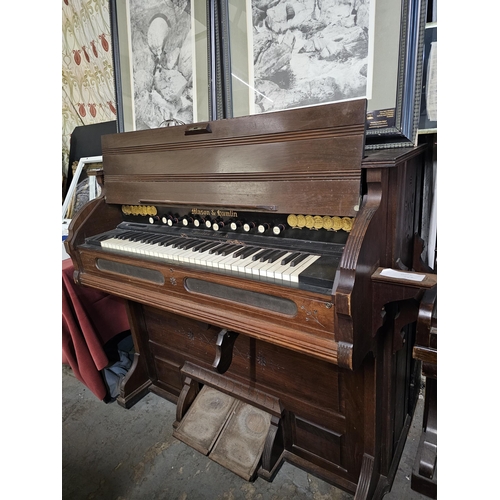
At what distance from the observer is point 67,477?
5.58ft

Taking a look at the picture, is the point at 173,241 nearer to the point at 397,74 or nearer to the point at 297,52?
the point at 297,52

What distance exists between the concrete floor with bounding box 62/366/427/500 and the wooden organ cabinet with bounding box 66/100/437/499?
0.06m

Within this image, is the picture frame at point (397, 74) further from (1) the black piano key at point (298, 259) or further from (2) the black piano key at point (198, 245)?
(2) the black piano key at point (198, 245)

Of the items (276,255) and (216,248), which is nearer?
(276,255)

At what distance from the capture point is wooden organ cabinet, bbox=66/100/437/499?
1.04 metres

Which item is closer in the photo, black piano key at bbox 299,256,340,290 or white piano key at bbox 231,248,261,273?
black piano key at bbox 299,256,340,290

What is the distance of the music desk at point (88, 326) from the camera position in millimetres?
1896

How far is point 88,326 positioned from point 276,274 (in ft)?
4.50

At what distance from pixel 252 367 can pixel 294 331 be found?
2.33 feet

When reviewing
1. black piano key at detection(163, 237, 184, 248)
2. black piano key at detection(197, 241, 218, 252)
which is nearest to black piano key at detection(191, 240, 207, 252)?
black piano key at detection(197, 241, 218, 252)

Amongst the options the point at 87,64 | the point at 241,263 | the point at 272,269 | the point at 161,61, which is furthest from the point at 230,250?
the point at 87,64

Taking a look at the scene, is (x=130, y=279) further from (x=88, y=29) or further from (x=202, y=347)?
(x=88, y=29)

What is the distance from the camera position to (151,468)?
1.69 meters

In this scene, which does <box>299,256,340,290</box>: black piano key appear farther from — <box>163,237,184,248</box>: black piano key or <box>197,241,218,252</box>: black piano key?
<box>163,237,184,248</box>: black piano key
